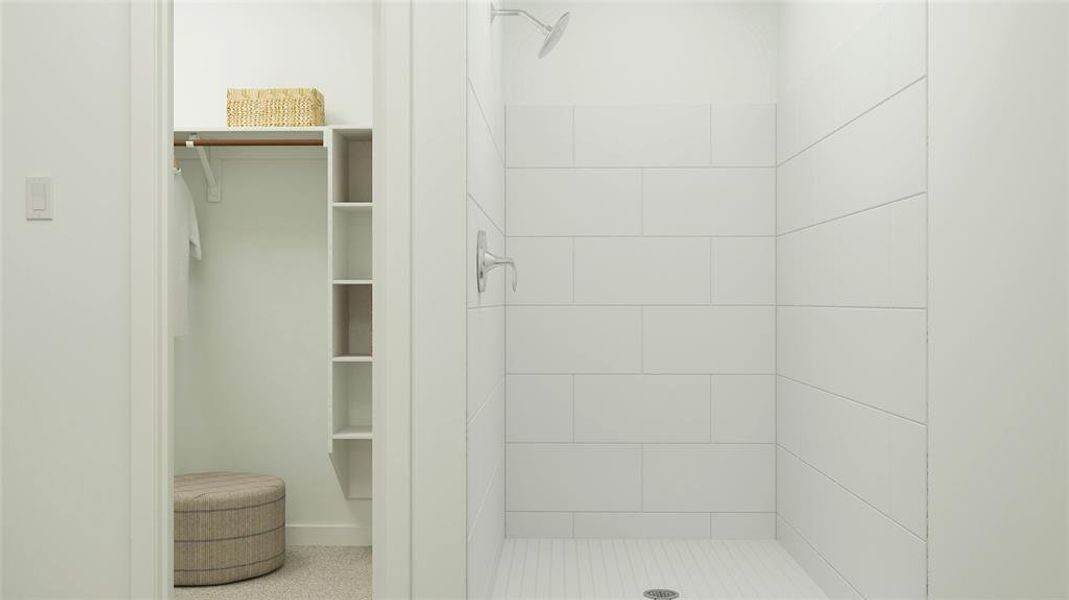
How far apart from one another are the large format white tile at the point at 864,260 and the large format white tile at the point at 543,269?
74 centimetres

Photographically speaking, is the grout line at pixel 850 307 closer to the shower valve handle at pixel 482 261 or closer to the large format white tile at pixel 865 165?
the large format white tile at pixel 865 165

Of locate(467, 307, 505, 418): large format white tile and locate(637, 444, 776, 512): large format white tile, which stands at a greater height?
locate(467, 307, 505, 418): large format white tile

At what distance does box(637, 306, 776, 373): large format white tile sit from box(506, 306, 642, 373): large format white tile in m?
0.06

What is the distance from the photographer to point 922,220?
201 cm

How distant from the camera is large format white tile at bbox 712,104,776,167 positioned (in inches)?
129

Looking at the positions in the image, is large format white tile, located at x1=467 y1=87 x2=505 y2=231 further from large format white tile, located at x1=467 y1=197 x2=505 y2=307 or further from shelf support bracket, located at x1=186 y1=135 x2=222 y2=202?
shelf support bracket, located at x1=186 y1=135 x2=222 y2=202

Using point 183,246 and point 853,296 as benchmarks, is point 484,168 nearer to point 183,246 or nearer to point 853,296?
point 853,296

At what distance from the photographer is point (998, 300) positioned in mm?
1702

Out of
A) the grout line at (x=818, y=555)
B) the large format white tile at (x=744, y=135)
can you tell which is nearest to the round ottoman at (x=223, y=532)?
the grout line at (x=818, y=555)

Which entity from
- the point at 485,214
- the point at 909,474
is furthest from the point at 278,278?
the point at 909,474

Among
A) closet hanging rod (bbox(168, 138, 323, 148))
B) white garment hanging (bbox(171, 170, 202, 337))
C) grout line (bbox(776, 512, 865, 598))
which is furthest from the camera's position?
closet hanging rod (bbox(168, 138, 323, 148))

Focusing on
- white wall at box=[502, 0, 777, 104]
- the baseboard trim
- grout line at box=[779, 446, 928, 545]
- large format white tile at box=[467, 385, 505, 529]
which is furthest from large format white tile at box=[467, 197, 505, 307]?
the baseboard trim

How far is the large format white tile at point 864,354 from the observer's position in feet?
6.72

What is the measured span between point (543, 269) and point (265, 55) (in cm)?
154
